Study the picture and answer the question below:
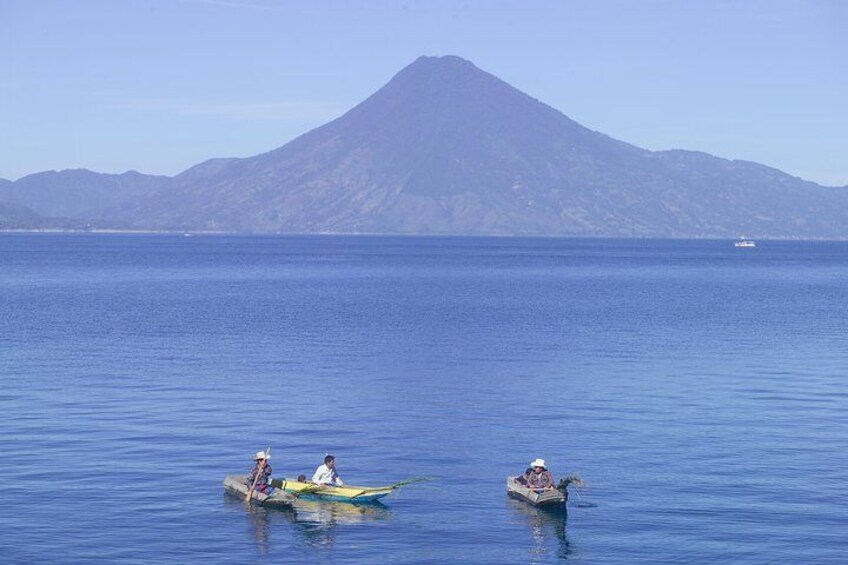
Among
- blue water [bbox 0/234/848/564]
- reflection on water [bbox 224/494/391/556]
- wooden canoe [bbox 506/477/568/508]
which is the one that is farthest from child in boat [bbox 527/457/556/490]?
reflection on water [bbox 224/494/391/556]

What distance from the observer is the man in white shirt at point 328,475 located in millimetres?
49562

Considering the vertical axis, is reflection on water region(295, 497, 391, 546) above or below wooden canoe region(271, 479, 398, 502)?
below

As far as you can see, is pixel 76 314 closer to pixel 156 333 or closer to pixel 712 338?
pixel 156 333

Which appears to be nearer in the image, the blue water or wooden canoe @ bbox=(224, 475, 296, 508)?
the blue water

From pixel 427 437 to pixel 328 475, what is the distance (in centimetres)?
1268

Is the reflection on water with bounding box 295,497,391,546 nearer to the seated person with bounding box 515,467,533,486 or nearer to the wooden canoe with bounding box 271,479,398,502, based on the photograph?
the wooden canoe with bounding box 271,479,398,502

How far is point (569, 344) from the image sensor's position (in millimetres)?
102500

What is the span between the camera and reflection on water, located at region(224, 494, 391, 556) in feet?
153

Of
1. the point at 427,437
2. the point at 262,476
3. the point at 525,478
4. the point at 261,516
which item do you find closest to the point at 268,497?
the point at 262,476

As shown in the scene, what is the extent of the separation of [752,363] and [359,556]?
53.3 m

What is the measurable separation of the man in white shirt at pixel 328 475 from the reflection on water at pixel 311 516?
2.71 feet

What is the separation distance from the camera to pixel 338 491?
162ft

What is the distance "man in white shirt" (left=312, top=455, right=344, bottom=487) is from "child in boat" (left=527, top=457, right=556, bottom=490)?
7.43 meters

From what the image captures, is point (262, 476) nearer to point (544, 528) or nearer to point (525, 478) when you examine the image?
point (525, 478)
